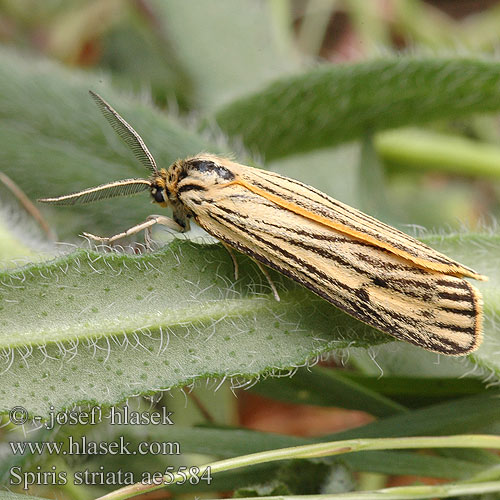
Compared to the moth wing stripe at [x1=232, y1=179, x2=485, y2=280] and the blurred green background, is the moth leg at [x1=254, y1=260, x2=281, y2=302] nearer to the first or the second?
the moth wing stripe at [x1=232, y1=179, x2=485, y2=280]

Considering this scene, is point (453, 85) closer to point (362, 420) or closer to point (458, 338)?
point (458, 338)

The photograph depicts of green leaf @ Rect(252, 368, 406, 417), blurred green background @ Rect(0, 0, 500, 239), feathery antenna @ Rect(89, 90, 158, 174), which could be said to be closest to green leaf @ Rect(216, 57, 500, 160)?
blurred green background @ Rect(0, 0, 500, 239)

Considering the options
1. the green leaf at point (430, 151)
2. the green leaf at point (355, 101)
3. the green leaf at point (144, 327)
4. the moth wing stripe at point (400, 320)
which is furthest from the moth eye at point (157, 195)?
the green leaf at point (430, 151)

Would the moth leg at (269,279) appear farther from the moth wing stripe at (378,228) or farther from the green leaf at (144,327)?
the moth wing stripe at (378,228)

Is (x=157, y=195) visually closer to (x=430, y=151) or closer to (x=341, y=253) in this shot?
(x=341, y=253)

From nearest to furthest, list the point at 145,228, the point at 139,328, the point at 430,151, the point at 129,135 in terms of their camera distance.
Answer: the point at 139,328
the point at 145,228
the point at 129,135
the point at 430,151

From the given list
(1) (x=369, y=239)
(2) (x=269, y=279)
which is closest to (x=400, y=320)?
(1) (x=369, y=239)

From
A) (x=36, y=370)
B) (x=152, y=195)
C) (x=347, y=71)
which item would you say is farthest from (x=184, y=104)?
(x=36, y=370)
